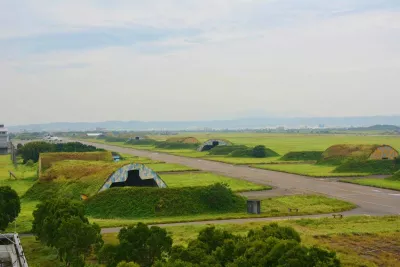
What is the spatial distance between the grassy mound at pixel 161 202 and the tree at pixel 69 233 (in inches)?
508

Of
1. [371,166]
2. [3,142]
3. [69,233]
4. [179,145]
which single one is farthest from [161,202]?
[179,145]

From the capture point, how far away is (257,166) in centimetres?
8275

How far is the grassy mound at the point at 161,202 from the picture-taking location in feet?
132

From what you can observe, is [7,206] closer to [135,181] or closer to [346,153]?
[135,181]

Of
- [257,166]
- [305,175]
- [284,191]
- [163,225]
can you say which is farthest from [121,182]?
[257,166]

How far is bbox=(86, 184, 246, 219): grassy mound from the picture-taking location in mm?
40250

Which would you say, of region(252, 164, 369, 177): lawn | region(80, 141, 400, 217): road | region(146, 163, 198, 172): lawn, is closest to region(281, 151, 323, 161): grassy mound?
region(252, 164, 369, 177): lawn

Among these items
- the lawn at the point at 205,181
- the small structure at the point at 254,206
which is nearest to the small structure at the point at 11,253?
the small structure at the point at 254,206

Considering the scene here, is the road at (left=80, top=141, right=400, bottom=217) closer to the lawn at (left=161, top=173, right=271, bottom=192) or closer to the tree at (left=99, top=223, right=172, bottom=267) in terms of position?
the lawn at (left=161, top=173, right=271, bottom=192)

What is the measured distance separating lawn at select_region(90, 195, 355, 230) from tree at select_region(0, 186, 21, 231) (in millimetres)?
6280

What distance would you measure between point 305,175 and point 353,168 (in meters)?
8.93

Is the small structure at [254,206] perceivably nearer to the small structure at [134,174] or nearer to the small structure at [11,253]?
the small structure at [134,174]

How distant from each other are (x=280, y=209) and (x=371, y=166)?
115 ft

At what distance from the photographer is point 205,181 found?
61.2 metres
